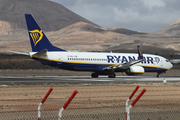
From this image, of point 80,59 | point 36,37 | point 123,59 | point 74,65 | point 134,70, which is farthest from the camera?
point 123,59

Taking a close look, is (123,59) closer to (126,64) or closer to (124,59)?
(124,59)

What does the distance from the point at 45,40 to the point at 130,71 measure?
43.3ft

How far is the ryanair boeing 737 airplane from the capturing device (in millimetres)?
42188

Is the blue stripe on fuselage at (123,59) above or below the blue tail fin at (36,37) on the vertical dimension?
below

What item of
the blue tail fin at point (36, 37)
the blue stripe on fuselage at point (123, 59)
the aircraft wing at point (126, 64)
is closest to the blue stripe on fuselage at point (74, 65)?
the blue stripe on fuselage at point (123, 59)

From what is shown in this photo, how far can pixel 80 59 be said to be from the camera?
143 feet

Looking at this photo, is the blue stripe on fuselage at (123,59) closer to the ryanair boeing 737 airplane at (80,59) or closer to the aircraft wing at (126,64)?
the ryanair boeing 737 airplane at (80,59)

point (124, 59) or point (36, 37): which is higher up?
point (36, 37)

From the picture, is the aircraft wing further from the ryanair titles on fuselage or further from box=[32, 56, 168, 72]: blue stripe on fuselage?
the ryanair titles on fuselage

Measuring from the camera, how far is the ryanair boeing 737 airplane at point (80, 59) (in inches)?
1661

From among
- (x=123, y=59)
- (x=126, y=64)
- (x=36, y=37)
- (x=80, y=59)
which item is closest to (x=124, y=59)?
(x=123, y=59)


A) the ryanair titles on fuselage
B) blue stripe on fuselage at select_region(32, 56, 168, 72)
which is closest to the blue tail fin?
blue stripe on fuselage at select_region(32, 56, 168, 72)

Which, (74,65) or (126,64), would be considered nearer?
(74,65)

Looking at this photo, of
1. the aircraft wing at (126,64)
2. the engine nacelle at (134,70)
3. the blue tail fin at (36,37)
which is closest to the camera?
the blue tail fin at (36,37)
